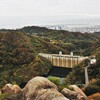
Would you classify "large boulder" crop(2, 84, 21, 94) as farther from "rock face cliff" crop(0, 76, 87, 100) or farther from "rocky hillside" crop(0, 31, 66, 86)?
"rocky hillside" crop(0, 31, 66, 86)

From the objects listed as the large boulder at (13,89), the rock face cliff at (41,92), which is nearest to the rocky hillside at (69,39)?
the large boulder at (13,89)

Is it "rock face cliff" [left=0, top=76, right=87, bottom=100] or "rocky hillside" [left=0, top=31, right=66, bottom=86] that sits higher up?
"rock face cliff" [left=0, top=76, right=87, bottom=100]

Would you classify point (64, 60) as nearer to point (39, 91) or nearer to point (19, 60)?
point (19, 60)

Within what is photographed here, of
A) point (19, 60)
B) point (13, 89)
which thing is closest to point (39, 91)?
point (13, 89)

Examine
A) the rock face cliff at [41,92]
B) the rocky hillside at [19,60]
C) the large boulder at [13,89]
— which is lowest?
the rocky hillside at [19,60]

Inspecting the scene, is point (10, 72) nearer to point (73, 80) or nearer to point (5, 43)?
point (5, 43)

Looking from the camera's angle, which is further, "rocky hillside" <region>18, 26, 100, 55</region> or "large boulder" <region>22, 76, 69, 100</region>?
"rocky hillside" <region>18, 26, 100, 55</region>

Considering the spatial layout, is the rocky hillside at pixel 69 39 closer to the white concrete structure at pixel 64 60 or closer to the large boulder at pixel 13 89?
the white concrete structure at pixel 64 60

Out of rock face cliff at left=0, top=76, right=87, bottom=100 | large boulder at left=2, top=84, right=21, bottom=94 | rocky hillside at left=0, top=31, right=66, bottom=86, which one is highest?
rock face cliff at left=0, top=76, right=87, bottom=100

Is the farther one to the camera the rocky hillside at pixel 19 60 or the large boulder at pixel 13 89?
the rocky hillside at pixel 19 60

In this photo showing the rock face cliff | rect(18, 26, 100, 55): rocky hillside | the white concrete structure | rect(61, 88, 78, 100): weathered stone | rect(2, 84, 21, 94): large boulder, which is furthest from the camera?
rect(18, 26, 100, 55): rocky hillside

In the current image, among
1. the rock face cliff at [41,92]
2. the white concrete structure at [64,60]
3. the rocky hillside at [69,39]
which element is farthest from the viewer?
the rocky hillside at [69,39]

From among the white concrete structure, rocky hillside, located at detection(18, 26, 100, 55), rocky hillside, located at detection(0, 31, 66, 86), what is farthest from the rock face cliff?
rocky hillside, located at detection(18, 26, 100, 55)
